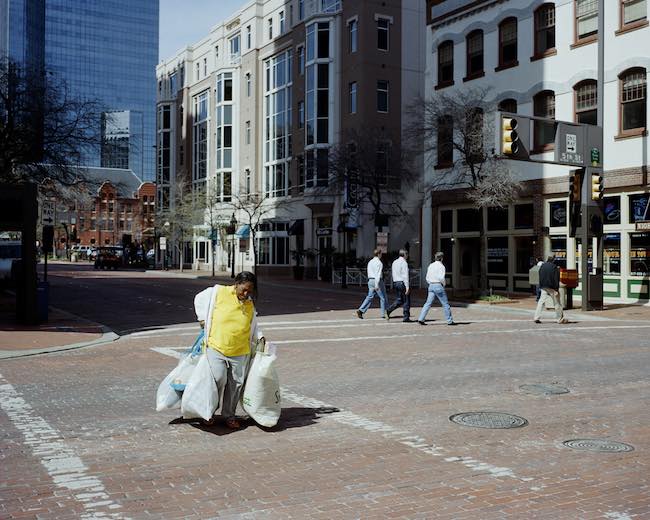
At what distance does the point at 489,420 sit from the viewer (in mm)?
7773

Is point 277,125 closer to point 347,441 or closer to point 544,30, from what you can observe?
point 544,30

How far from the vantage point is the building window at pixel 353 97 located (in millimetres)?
45156

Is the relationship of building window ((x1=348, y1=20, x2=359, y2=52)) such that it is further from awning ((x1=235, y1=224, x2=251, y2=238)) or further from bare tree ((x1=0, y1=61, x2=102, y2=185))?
bare tree ((x1=0, y1=61, x2=102, y2=185))

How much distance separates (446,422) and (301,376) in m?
3.28

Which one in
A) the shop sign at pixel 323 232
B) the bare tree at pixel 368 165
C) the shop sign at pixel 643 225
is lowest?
the shop sign at pixel 643 225

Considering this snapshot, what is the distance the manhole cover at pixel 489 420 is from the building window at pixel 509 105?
79.1ft

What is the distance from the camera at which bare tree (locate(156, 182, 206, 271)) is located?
58.5 meters

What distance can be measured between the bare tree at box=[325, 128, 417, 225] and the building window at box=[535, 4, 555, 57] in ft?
27.5

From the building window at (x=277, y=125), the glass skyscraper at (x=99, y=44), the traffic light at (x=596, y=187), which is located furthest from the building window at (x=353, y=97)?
the glass skyscraper at (x=99, y=44)

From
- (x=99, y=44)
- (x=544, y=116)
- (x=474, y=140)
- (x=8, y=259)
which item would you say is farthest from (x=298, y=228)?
(x=99, y=44)

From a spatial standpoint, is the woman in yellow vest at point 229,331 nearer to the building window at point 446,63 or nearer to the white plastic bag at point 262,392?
the white plastic bag at point 262,392

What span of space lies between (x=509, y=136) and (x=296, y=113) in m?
34.3

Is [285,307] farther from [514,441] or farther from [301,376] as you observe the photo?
[514,441]

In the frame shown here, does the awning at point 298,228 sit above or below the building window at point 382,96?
below
